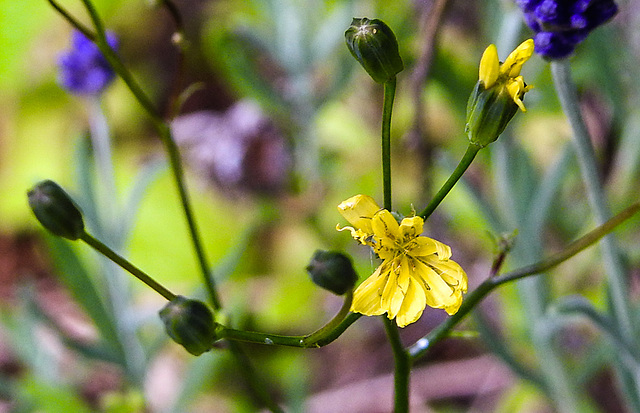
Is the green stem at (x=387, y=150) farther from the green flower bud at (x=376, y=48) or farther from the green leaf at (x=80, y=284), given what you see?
the green leaf at (x=80, y=284)

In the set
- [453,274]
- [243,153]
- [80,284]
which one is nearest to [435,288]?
[453,274]

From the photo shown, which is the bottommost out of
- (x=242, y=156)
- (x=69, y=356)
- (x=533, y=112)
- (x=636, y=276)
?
(x=636, y=276)

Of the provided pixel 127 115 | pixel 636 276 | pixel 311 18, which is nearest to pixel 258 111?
pixel 311 18

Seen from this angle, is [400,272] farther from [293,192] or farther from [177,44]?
[293,192]

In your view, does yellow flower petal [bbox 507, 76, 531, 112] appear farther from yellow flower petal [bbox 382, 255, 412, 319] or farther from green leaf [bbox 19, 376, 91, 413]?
green leaf [bbox 19, 376, 91, 413]

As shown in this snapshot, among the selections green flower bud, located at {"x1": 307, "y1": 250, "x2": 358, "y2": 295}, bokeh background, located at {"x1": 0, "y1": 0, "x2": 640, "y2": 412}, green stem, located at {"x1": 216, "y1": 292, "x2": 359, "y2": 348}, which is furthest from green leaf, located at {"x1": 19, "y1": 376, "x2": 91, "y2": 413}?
green flower bud, located at {"x1": 307, "y1": 250, "x2": 358, "y2": 295}

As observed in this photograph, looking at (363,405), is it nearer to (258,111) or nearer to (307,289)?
(307,289)
